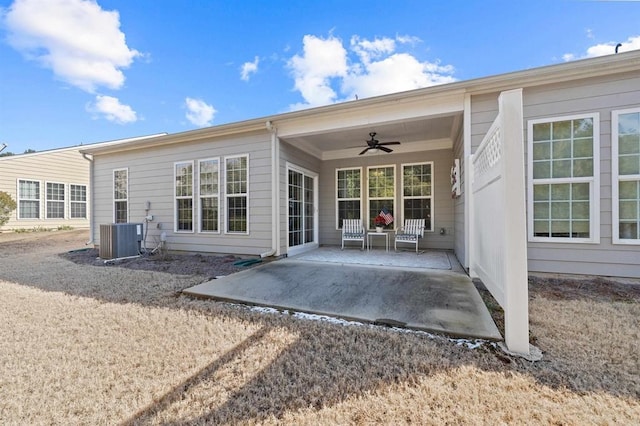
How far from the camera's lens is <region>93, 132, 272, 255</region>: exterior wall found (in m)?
5.86

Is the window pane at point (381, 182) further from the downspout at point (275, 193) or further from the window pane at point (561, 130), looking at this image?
the window pane at point (561, 130)

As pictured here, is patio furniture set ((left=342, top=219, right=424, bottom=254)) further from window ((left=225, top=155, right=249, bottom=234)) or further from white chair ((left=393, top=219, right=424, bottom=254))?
window ((left=225, top=155, right=249, bottom=234))

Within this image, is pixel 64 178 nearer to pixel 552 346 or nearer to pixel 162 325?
pixel 162 325

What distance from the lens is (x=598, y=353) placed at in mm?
1955

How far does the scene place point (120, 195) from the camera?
7719 mm

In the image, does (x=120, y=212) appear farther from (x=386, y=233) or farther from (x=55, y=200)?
(x=55, y=200)

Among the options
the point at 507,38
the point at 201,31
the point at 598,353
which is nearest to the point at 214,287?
the point at 598,353

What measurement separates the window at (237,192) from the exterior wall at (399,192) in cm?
241

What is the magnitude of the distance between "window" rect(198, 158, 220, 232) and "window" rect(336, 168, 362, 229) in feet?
10.3

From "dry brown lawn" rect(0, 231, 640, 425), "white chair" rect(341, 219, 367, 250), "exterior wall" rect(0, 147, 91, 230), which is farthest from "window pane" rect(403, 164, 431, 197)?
"exterior wall" rect(0, 147, 91, 230)

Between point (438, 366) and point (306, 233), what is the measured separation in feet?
17.8

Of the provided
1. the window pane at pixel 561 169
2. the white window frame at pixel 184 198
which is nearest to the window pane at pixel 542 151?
the window pane at pixel 561 169

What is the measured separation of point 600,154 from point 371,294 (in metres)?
3.58

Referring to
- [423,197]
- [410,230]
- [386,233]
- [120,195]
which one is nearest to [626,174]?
[423,197]
